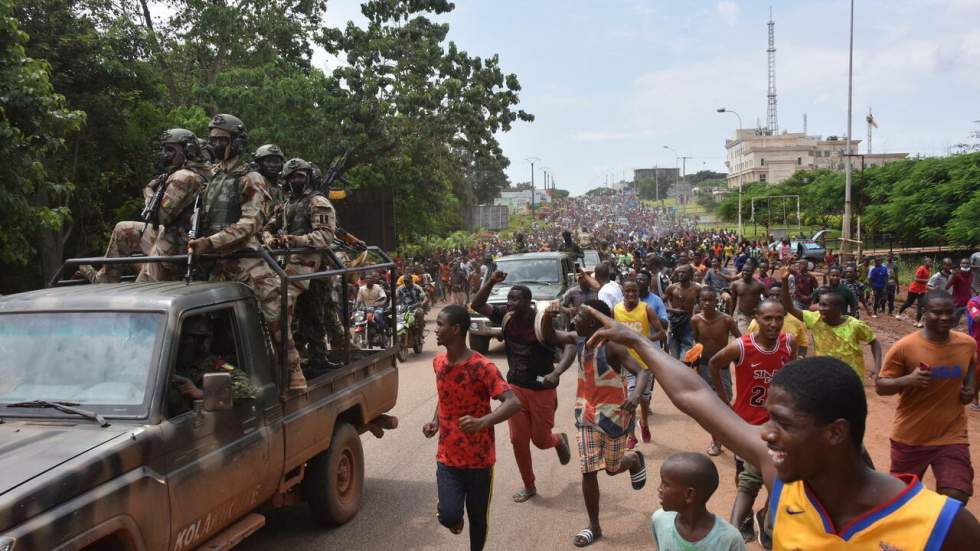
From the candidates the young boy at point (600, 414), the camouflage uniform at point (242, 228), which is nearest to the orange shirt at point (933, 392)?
the young boy at point (600, 414)

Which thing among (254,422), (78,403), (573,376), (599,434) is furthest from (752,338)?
(573,376)

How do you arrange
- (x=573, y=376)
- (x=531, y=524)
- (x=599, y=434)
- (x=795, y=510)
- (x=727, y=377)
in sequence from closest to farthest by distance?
(x=795, y=510), (x=599, y=434), (x=531, y=524), (x=727, y=377), (x=573, y=376)

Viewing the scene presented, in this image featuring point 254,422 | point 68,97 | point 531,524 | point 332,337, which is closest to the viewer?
point 254,422

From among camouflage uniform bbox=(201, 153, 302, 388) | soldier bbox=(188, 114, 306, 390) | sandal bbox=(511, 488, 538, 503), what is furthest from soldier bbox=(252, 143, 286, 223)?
sandal bbox=(511, 488, 538, 503)

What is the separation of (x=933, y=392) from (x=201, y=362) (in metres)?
4.36

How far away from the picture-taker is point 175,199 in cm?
557

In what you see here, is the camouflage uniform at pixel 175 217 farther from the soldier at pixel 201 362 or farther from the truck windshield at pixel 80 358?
the truck windshield at pixel 80 358

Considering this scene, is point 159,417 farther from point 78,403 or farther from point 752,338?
point 752,338

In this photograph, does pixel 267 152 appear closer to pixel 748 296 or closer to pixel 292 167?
pixel 292 167

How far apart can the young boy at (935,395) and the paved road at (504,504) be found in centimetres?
130

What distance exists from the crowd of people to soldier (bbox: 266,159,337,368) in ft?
4.61

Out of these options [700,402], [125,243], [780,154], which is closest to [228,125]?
[125,243]

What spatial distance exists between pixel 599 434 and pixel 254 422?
231 centimetres

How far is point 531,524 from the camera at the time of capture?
571 cm
